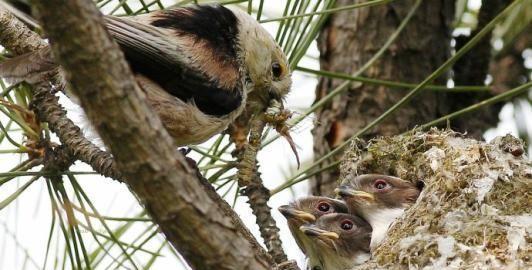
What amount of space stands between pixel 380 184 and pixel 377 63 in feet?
2.76

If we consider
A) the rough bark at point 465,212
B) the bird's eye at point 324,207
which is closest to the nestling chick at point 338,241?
the bird's eye at point 324,207

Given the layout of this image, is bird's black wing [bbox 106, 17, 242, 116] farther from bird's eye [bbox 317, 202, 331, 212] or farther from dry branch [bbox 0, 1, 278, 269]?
dry branch [bbox 0, 1, 278, 269]

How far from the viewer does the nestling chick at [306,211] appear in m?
4.05

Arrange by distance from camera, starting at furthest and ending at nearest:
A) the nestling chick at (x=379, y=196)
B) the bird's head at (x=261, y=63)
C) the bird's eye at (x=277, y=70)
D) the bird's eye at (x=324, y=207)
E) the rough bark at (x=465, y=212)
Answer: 1. the bird's eye at (x=324, y=207)
2. the nestling chick at (x=379, y=196)
3. the bird's eye at (x=277, y=70)
4. the bird's head at (x=261, y=63)
5. the rough bark at (x=465, y=212)

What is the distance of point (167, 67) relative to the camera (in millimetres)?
3240

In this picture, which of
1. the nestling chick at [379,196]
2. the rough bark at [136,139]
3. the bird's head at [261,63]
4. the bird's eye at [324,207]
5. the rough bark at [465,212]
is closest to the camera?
the rough bark at [136,139]

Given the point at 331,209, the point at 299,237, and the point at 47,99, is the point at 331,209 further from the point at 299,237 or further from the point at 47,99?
the point at 47,99

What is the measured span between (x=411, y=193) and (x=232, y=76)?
104 cm

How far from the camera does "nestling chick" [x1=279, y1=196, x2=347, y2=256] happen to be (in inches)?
160

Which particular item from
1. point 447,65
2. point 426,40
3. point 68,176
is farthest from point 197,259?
point 426,40

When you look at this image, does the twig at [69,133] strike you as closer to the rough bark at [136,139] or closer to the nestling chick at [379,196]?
the rough bark at [136,139]

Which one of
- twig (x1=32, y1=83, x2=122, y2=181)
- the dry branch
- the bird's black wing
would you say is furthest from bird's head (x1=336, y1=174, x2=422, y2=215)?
the dry branch

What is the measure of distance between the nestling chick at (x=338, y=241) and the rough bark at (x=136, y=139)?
5.13ft

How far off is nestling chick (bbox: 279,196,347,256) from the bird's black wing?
0.80m
